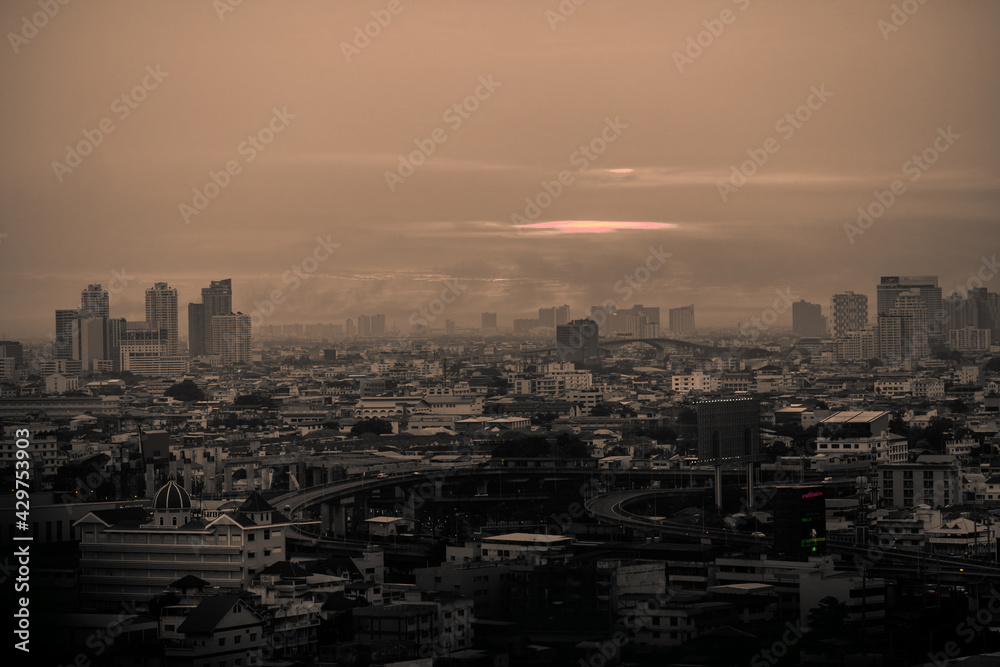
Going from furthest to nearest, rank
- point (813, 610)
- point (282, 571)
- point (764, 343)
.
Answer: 1. point (764, 343)
2. point (282, 571)
3. point (813, 610)

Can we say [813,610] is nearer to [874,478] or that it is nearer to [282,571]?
[282,571]

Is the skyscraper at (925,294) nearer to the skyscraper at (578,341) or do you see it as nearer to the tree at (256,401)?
the skyscraper at (578,341)

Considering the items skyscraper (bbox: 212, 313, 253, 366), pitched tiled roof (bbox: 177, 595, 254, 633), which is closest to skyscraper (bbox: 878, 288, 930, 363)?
skyscraper (bbox: 212, 313, 253, 366)

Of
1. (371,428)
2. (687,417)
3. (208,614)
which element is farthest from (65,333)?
(208,614)

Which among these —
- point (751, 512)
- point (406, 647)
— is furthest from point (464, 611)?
point (751, 512)

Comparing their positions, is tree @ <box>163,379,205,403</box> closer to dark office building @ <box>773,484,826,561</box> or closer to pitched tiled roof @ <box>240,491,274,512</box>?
pitched tiled roof @ <box>240,491,274,512</box>

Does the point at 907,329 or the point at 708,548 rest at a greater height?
the point at 907,329

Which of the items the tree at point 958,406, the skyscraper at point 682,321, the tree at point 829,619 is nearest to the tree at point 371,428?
the tree at point 958,406
